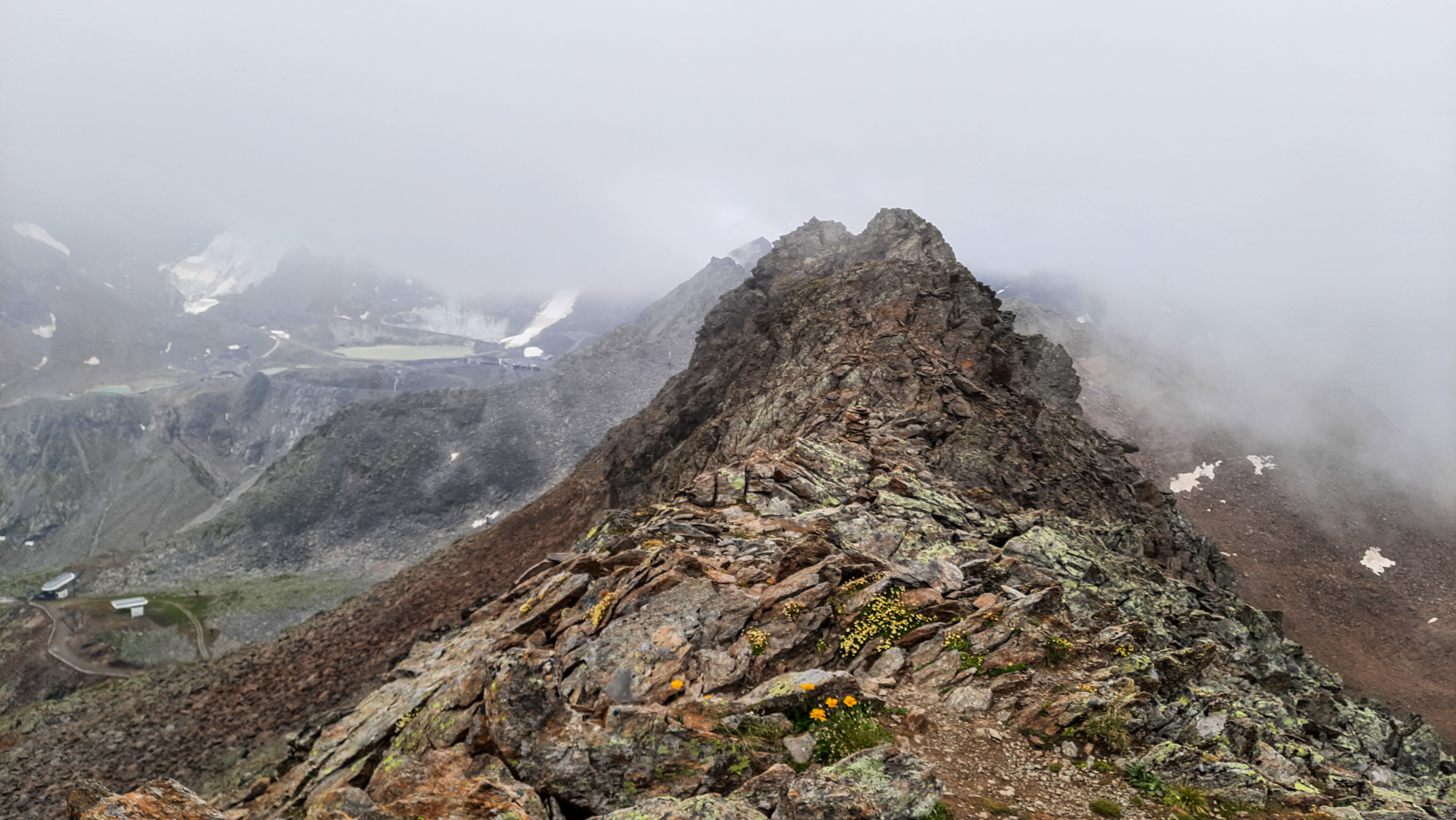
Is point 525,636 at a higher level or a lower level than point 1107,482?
lower

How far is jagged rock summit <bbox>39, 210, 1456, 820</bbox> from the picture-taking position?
793 centimetres

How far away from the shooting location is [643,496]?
3625 centimetres

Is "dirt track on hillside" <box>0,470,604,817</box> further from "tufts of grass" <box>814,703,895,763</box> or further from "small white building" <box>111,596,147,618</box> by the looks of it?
"small white building" <box>111,596,147,618</box>

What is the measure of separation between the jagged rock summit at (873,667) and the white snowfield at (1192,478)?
50446mm

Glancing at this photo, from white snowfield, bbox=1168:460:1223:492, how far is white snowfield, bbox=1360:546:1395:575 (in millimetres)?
15267

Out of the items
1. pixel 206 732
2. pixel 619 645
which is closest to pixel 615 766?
pixel 619 645

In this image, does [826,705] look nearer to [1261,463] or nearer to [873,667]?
[873,667]

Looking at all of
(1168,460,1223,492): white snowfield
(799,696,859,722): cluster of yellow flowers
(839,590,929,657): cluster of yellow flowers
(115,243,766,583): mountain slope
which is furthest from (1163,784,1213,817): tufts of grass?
(1168,460,1223,492): white snowfield

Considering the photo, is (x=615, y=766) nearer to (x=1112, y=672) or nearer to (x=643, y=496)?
(x=1112, y=672)

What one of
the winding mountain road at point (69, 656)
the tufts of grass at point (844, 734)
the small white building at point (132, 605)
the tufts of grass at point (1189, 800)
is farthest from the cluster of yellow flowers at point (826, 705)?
the small white building at point (132, 605)

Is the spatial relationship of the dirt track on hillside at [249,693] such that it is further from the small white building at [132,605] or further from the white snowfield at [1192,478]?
the white snowfield at [1192,478]

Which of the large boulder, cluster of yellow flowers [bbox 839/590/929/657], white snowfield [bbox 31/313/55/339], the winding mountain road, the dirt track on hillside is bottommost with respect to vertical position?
white snowfield [bbox 31/313/55/339]

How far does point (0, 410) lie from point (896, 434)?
172238mm

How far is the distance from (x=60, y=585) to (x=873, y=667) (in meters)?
83.2
